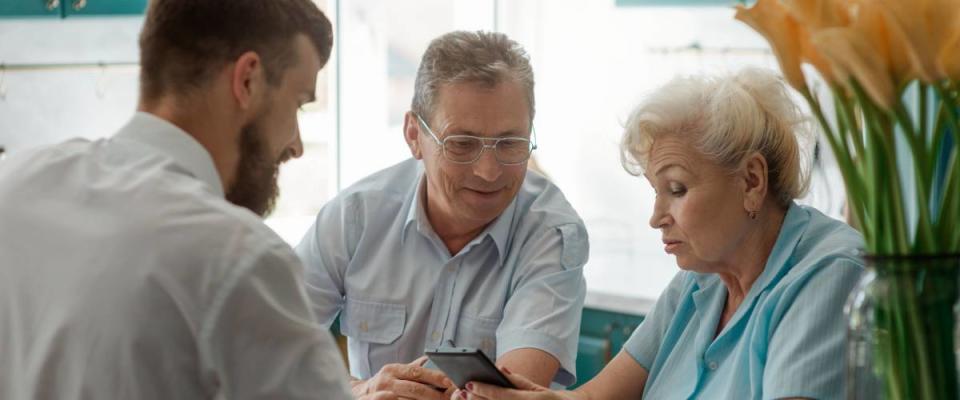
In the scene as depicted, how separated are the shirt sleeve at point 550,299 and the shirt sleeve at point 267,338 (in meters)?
0.91

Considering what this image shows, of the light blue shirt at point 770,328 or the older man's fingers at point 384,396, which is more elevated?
the light blue shirt at point 770,328

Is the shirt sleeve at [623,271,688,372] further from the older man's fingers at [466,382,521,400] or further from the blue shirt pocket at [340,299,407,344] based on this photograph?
the blue shirt pocket at [340,299,407,344]

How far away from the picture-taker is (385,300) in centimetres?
Answer: 236

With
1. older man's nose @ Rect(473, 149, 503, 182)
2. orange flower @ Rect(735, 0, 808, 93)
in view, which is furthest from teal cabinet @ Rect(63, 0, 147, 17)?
orange flower @ Rect(735, 0, 808, 93)

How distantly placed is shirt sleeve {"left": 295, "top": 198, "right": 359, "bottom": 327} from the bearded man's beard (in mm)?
814

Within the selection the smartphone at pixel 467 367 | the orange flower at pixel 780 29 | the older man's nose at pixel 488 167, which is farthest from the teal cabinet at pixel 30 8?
the orange flower at pixel 780 29

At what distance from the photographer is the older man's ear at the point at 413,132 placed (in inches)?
93.5

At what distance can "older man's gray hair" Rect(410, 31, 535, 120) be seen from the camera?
2.24 meters

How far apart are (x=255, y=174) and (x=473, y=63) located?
826 millimetres

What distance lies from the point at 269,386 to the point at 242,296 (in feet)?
0.36

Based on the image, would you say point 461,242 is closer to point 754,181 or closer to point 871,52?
point 754,181

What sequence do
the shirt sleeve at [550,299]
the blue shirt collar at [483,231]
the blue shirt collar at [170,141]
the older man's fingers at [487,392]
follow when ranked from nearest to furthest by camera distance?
the blue shirt collar at [170,141] → the older man's fingers at [487,392] → the shirt sleeve at [550,299] → the blue shirt collar at [483,231]

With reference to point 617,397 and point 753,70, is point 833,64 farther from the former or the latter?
point 617,397

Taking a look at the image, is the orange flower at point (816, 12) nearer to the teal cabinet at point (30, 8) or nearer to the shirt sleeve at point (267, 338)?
the shirt sleeve at point (267, 338)
